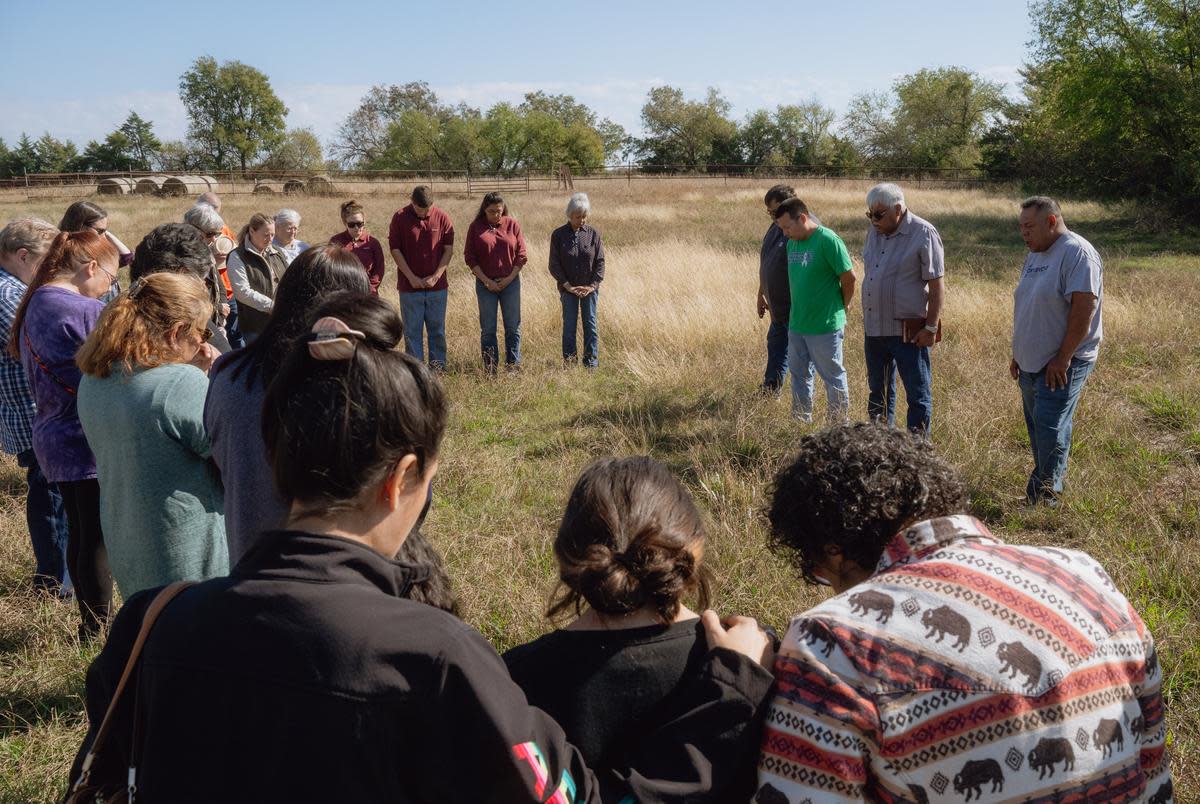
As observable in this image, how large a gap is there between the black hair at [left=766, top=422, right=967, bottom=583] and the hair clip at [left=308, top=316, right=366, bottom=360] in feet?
3.41

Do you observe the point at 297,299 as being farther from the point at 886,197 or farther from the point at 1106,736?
the point at 886,197

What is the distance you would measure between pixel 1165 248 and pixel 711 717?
21.1 m

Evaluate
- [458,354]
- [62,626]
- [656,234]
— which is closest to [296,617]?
[62,626]

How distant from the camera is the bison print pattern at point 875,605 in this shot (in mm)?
1544

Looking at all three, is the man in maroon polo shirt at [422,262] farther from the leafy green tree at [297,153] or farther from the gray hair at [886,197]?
the leafy green tree at [297,153]

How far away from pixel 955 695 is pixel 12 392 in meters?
4.41

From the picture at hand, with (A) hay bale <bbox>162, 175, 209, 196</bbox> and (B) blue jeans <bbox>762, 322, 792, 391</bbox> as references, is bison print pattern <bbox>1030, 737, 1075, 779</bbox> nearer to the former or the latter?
(B) blue jeans <bbox>762, 322, 792, 391</bbox>

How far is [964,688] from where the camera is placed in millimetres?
1485

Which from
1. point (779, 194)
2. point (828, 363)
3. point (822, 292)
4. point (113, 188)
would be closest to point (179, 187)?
point (113, 188)

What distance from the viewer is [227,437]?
7.82 ft

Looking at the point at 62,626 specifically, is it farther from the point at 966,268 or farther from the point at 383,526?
the point at 966,268

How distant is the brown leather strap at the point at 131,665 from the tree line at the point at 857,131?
26592 millimetres

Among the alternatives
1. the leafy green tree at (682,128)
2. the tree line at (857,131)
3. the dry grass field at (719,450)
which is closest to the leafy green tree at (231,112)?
the tree line at (857,131)

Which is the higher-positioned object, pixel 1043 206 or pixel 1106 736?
pixel 1043 206
